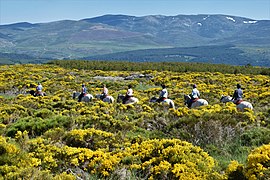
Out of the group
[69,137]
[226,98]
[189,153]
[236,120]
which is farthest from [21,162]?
[226,98]

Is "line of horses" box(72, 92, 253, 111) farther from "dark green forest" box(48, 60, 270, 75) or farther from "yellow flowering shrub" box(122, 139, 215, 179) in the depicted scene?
"dark green forest" box(48, 60, 270, 75)

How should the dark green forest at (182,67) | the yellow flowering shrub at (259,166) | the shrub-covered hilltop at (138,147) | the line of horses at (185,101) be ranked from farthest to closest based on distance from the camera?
1. the dark green forest at (182,67)
2. the line of horses at (185,101)
3. the shrub-covered hilltop at (138,147)
4. the yellow flowering shrub at (259,166)

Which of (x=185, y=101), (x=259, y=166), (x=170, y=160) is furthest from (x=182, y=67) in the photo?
(x=259, y=166)

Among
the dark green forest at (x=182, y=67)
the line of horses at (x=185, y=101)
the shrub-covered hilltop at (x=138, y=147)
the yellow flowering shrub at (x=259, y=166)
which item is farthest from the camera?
the dark green forest at (x=182, y=67)

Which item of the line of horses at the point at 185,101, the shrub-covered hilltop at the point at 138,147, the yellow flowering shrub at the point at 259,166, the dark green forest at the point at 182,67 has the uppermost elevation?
the yellow flowering shrub at the point at 259,166

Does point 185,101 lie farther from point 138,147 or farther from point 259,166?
point 259,166

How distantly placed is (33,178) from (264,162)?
4.40m

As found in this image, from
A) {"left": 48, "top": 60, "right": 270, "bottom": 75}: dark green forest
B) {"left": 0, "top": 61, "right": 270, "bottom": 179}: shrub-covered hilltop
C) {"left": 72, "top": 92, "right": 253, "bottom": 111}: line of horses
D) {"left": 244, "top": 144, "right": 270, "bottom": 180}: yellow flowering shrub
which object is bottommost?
{"left": 48, "top": 60, "right": 270, "bottom": 75}: dark green forest

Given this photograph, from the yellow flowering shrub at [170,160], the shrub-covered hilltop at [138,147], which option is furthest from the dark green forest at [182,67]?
the yellow flowering shrub at [170,160]

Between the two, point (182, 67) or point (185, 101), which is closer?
point (185, 101)

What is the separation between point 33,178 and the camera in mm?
6270

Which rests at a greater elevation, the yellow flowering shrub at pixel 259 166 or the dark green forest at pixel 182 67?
the yellow flowering shrub at pixel 259 166

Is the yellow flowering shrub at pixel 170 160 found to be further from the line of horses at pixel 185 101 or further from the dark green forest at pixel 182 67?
the dark green forest at pixel 182 67

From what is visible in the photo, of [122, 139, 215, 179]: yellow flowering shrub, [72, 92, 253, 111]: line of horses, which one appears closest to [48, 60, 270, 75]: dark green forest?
[72, 92, 253, 111]: line of horses
